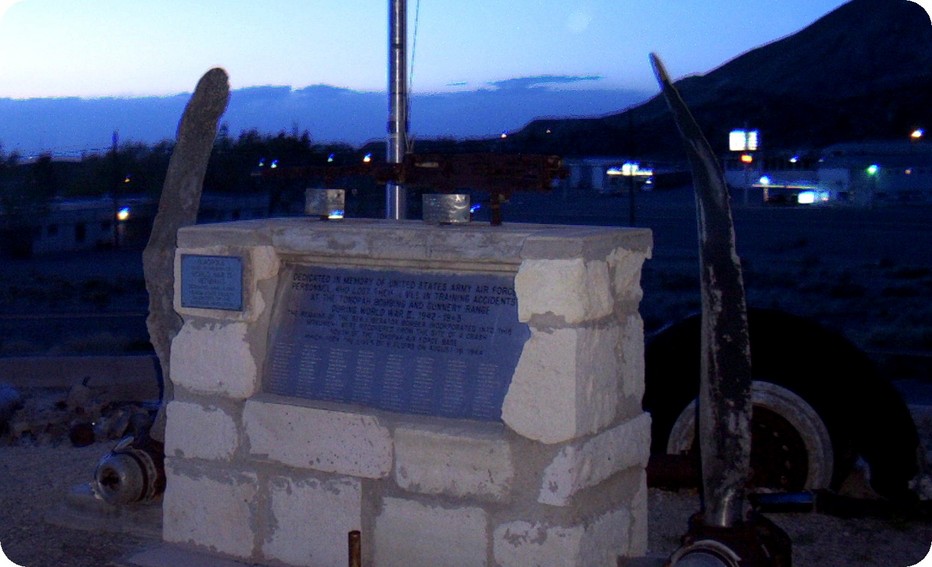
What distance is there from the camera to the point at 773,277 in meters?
25.8

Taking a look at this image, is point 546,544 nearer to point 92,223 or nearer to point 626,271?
point 626,271

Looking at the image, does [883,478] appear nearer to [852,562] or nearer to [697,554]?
[852,562]

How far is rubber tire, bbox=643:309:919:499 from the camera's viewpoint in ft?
21.3

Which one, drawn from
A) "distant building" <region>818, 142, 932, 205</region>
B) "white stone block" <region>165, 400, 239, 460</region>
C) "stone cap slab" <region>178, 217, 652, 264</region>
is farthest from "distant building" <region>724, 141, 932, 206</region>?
"white stone block" <region>165, 400, 239, 460</region>

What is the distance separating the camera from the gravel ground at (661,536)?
6090mm

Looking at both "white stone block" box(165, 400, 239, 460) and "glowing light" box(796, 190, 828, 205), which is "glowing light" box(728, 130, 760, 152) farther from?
"white stone block" box(165, 400, 239, 460)

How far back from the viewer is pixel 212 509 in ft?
18.6

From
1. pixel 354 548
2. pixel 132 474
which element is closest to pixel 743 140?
pixel 132 474

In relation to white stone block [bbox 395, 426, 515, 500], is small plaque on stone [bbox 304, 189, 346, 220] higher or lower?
higher

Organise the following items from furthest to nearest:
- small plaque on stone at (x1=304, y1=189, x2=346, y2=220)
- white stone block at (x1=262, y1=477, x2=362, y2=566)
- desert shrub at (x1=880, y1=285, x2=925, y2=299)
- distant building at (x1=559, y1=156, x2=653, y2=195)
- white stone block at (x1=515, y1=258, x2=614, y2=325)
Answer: distant building at (x1=559, y1=156, x2=653, y2=195) → desert shrub at (x1=880, y1=285, x2=925, y2=299) → small plaque on stone at (x1=304, y1=189, x2=346, y2=220) → white stone block at (x1=262, y1=477, x2=362, y2=566) → white stone block at (x1=515, y1=258, x2=614, y2=325)

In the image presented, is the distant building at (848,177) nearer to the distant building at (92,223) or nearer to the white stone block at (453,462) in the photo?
the distant building at (92,223)

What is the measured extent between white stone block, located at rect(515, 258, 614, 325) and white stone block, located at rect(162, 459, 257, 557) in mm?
1693

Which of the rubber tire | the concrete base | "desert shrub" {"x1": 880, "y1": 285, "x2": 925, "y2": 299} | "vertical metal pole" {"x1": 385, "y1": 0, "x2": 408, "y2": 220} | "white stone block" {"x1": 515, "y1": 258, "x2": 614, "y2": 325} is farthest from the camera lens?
"desert shrub" {"x1": 880, "y1": 285, "x2": 925, "y2": 299}

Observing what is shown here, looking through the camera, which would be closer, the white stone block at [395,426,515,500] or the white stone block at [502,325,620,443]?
the white stone block at [502,325,620,443]
